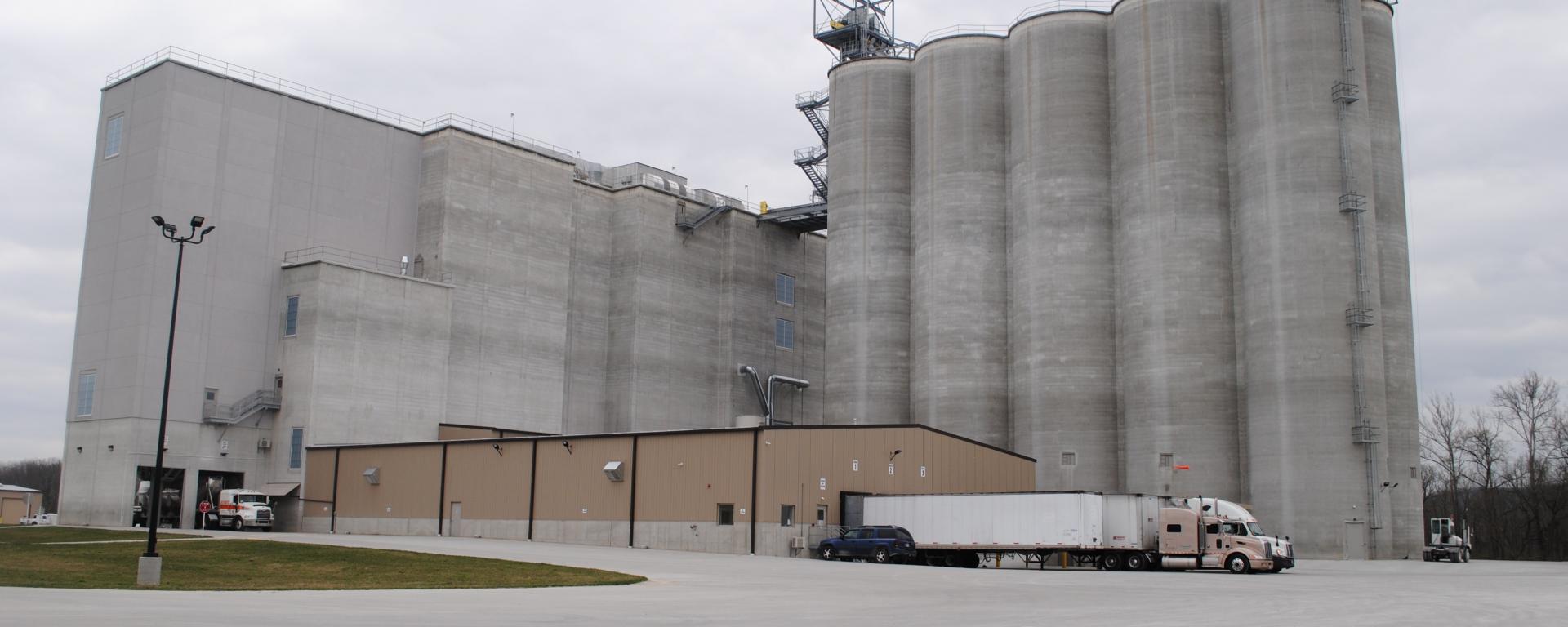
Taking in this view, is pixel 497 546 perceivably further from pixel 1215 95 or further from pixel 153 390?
pixel 1215 95

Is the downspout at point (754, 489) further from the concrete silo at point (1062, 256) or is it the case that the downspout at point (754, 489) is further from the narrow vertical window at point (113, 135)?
the narrow vertical window at point (113, 135)

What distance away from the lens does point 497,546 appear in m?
49.3

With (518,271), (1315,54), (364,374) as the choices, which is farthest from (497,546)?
(1315,54)

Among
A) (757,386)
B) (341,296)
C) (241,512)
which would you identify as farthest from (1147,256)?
(241,512)

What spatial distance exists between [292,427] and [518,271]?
17.3m

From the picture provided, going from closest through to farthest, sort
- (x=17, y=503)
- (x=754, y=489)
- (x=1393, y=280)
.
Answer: (x=754, y=489) < (x=1393, y=280) < (x=17, y=503)

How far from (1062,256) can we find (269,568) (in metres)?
48.5

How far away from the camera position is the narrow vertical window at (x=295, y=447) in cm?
6850

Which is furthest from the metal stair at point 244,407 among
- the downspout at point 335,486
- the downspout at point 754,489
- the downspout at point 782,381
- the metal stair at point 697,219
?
the downspout at point 782,381

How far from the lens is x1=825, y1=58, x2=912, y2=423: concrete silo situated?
257 ft

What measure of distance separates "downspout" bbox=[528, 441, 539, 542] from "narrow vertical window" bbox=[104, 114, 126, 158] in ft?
101

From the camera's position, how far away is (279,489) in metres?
68.3

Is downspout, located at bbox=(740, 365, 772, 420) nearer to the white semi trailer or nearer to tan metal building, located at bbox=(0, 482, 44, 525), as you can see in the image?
the white semi trailer

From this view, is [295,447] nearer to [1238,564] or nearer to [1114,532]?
[1114,532]
